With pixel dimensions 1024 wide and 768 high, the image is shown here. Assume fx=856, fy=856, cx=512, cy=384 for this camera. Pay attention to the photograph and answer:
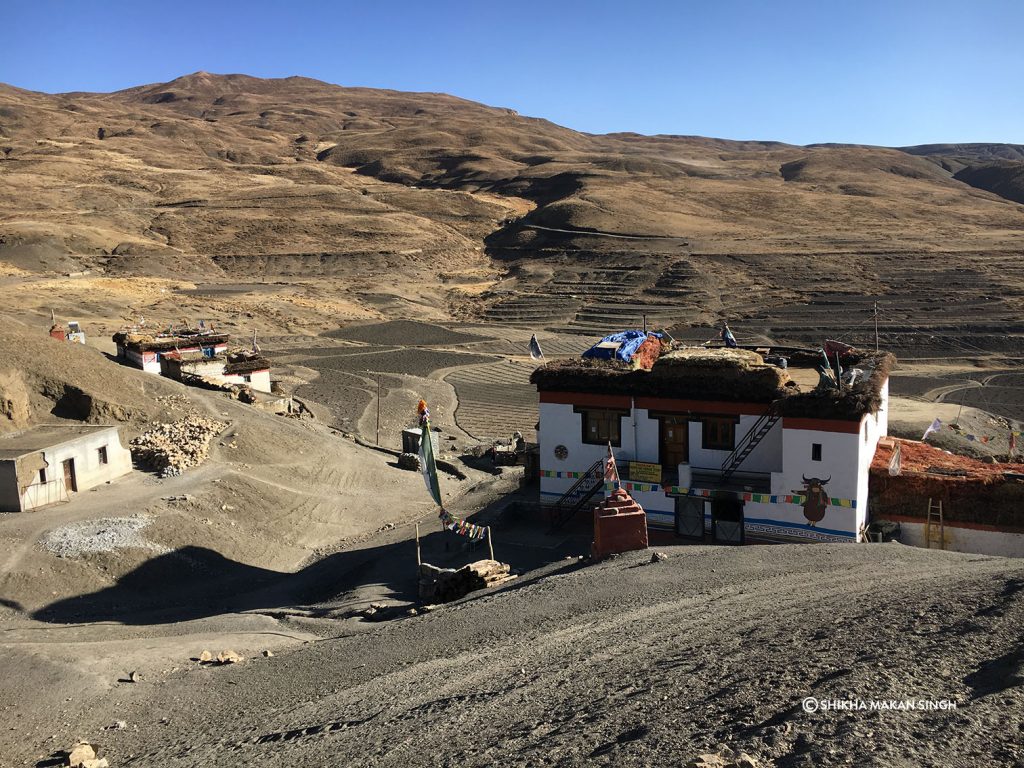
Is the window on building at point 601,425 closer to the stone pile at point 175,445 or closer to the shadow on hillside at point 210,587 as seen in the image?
the shadow on hillside at point 210,587

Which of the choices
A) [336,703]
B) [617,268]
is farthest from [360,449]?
[617,268]

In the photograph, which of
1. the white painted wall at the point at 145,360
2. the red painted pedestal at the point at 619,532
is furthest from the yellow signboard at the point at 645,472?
the white painted wall at the point at 145,360

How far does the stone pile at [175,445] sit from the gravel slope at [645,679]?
11305 mm

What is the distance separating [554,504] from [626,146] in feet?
594

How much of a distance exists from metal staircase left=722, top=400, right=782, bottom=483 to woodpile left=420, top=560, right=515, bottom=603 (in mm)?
5594

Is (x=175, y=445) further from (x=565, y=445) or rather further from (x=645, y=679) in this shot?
(x=645, y=679)

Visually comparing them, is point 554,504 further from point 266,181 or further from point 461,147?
point 461,147

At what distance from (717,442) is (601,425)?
8.88ft

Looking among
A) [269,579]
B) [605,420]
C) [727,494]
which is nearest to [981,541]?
[727,494]

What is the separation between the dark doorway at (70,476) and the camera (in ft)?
68.9

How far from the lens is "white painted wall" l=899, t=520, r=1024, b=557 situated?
57.8ft

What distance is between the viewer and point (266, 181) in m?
115

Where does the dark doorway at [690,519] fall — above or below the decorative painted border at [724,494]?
below

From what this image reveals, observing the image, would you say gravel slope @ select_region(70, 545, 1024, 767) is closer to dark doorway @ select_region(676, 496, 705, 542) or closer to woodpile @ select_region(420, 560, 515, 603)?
woodpile @ select_region(420, 560, 515, 603)
